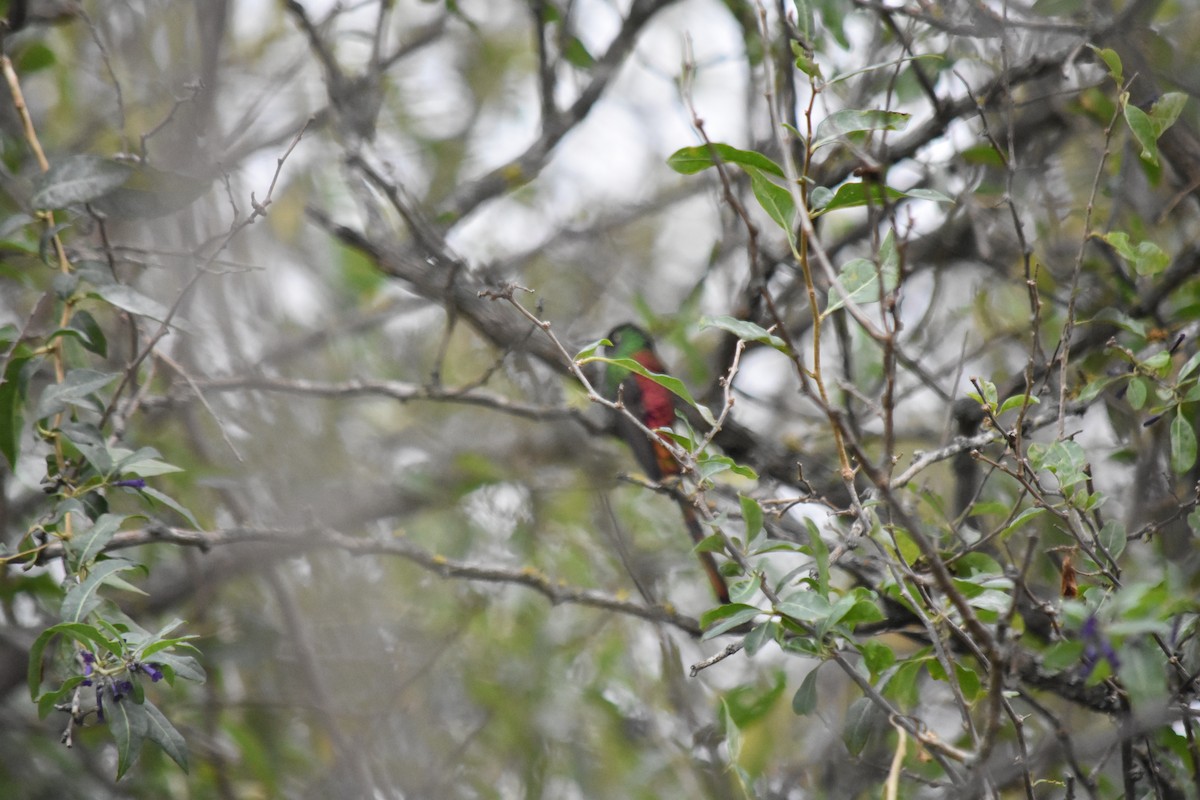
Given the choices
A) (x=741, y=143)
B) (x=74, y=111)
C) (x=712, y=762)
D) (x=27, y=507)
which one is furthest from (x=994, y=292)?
(x=74, y=111)

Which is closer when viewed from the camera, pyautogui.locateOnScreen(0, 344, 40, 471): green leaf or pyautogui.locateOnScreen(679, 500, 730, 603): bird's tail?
pyautogui.locateOnScreen(0, 344, 40, 471): green leaf

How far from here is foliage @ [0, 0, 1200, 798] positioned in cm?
150

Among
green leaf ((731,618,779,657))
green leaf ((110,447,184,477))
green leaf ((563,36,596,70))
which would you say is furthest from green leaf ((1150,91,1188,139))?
green leaf ((110,447,184,477))

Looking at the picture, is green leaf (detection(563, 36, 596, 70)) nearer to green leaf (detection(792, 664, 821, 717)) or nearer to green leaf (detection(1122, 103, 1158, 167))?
green leaf (detection(1122, 103, 1158, 167))

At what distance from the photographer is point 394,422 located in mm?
4547

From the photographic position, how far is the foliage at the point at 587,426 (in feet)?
4.91

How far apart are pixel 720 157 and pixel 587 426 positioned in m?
1.29

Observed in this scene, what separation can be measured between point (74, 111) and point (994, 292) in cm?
339

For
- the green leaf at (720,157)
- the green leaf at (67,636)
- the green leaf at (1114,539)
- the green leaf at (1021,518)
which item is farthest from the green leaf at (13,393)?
the green leaf at (1114,539)

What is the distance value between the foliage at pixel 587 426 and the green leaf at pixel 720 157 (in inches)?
0.4

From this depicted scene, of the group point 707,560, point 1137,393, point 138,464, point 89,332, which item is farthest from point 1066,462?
point 89,332

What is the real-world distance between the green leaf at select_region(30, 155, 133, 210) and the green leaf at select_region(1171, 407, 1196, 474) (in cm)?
191

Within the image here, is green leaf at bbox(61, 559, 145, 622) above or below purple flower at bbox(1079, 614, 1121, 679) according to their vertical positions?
below

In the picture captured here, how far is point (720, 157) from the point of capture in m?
1.49
